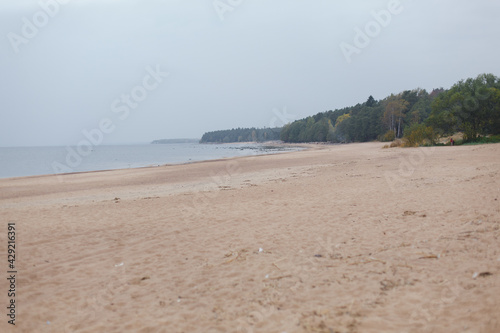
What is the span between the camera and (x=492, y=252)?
4496 millimetres

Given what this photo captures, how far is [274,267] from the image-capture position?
496 centimetres

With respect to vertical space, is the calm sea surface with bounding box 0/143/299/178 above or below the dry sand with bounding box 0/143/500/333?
above

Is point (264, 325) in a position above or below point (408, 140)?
below

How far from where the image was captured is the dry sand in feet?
11.3

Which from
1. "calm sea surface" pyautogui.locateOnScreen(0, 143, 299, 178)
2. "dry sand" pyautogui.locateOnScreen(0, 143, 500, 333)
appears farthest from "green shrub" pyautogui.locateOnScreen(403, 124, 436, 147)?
"dry sand" pyautogui.locateOnScreen(0, 143, 500, 333)

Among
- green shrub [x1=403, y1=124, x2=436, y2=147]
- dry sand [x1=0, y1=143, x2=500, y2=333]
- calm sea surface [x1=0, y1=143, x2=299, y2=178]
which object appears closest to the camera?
dry sand [x1=0, y1=143, x2=500, y2=333]

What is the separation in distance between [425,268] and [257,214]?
15.6 ft

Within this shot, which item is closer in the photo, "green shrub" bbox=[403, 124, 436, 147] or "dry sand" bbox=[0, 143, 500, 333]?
"dry sand" bbox=[0, 143, 500, 333]

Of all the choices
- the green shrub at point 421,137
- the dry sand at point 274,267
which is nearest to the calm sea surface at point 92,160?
the green shrub at point 421,137

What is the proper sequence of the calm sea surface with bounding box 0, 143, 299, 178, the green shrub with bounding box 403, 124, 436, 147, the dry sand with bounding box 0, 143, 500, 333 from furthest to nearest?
the calm sea surface with bounding box 0, 143, 299, 178 < the green shrub with bounding box 403, 124, 436, 147 < the dry sand with bounding box 0, 143, 500, 333

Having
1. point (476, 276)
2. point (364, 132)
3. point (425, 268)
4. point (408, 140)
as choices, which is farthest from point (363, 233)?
point (364, 132)

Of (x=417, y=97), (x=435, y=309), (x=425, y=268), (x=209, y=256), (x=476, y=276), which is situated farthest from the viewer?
(x=417, y=97)

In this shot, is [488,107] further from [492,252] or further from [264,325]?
[264,325]

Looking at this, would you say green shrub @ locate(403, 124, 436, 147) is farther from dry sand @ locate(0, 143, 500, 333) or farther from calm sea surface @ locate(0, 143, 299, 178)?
dry sand @ locate(0, 143, 500, 333)
